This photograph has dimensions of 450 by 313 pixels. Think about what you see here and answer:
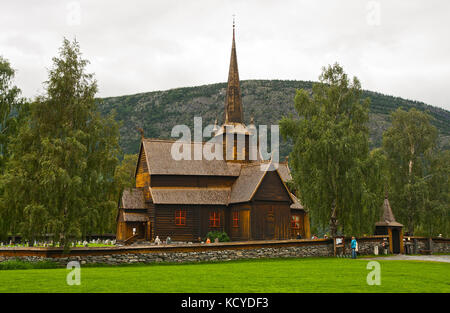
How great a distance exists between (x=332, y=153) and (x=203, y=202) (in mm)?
14965

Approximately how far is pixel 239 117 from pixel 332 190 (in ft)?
68.5

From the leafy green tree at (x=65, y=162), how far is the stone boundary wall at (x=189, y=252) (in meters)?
1.12

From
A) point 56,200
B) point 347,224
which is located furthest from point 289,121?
point 56,200

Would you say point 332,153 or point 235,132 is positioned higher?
point 235,132

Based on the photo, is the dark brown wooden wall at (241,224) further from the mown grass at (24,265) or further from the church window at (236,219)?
the mown grass at (24,265)

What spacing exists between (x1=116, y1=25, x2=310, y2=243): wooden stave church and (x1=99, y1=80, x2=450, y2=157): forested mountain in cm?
9789

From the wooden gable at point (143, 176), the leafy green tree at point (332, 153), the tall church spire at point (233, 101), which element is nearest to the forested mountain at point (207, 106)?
the tall church spire at point (233, 101)

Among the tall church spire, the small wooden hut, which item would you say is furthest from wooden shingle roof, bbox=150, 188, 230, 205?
the small wooden hut

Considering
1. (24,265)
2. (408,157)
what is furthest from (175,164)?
(408,157)

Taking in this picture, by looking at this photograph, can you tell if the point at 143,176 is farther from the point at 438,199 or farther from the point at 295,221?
the point at 438,199

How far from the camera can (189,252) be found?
29.0m

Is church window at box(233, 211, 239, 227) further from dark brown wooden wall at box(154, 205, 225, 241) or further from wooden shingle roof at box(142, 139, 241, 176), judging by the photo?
wooden shingle roof at box(142, 139, 241, 176)
